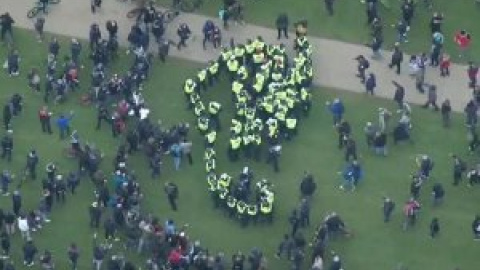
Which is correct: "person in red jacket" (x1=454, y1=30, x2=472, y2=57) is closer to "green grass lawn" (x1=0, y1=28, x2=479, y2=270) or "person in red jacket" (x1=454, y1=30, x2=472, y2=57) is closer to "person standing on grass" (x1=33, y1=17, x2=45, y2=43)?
"green grass lawn" (x1=0, y1=28, x2=479, y2=270)

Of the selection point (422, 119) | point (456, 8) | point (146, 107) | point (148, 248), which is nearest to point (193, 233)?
point (148, 248)

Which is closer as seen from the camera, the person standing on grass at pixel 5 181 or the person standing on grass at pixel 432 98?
the person standing on grass at pixel 5 181

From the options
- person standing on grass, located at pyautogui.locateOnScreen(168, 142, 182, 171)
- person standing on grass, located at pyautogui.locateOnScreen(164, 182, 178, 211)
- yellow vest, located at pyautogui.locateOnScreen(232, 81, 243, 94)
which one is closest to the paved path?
yellow vest, located at pyautogui.locateOnScreen(232, 81, 243, 94)

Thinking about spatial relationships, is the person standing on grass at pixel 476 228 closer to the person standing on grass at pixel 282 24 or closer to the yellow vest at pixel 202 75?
the yellow vest at pixel 202 75

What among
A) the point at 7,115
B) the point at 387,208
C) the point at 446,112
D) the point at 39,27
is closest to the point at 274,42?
the point at 446,112

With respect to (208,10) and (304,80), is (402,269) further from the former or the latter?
Answer: (208,10)

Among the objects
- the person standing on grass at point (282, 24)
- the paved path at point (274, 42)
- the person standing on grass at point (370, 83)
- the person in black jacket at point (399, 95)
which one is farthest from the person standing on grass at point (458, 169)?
the person standing on grass at point (282, 24)
